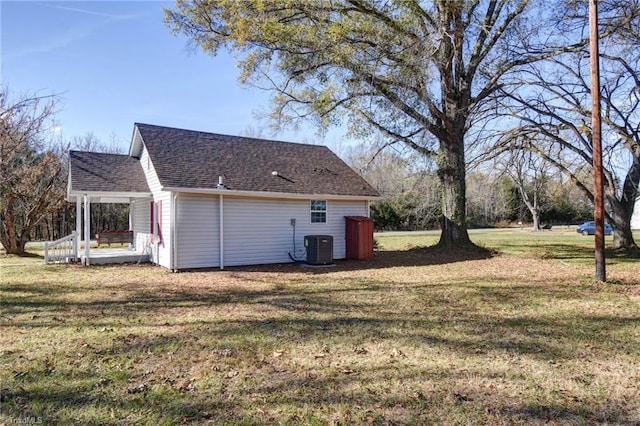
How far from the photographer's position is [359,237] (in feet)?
47.0

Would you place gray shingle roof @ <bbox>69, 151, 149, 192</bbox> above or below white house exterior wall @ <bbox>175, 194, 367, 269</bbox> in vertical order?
above

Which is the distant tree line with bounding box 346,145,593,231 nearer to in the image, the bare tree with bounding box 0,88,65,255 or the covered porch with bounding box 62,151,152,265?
the covered porch with bounding box 62,151,152,265

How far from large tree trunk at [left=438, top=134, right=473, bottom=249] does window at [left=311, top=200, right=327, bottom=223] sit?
194 inches

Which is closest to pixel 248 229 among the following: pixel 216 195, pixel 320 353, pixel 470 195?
pixel 216 195

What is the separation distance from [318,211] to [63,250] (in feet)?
29.1

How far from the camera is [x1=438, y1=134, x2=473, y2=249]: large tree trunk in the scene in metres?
15.6

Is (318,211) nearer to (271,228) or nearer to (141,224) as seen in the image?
(271,228)

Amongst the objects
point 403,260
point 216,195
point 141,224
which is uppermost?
point 216,195

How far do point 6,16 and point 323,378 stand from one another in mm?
8725

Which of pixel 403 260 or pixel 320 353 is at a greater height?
pixel 403 260

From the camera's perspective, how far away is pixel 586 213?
168 feet

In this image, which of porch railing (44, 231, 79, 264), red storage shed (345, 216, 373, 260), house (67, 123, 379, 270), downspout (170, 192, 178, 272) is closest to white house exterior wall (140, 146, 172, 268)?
house (67, 123, 379, 270)

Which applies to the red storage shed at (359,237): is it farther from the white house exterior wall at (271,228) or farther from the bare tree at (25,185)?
the bare tree at (25,185)

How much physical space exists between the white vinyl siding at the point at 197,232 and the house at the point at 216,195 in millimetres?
29
